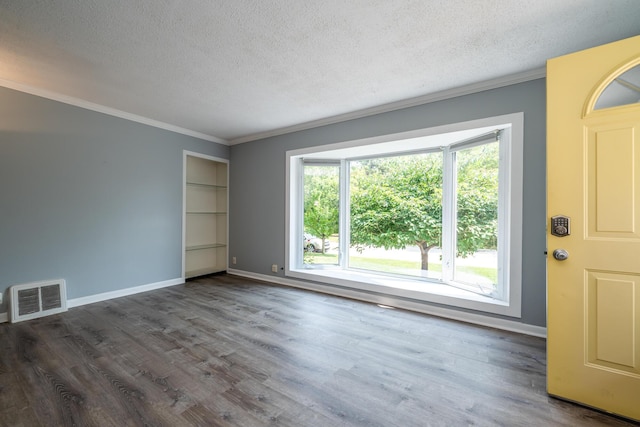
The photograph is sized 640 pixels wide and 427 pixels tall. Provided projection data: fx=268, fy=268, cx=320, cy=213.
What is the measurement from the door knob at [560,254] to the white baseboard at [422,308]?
1307 millimetres

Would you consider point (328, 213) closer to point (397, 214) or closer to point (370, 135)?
point (397, 214)

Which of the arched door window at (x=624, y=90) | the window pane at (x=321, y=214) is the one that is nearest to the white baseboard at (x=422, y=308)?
the window pane at (x=321, y=214)

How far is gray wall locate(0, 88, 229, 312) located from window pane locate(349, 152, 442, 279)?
2938mm

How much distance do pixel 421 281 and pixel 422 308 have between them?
21.8 inches

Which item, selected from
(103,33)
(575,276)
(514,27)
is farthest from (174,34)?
(575,276)

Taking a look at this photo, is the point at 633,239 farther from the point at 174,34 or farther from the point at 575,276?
the point at 174,34

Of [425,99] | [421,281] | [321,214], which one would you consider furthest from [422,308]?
[425,99]

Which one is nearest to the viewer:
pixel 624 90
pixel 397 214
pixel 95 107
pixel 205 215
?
pixel 624 90

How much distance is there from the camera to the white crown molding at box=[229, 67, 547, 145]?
8.41ft

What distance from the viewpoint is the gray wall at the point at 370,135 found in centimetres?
252

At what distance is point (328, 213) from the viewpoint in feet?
14.6

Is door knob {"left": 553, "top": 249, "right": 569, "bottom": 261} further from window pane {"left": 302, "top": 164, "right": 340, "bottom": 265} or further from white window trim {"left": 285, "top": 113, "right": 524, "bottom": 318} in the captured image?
A: window pane {"left": 302, "top": 164, "right": 340, "bottom": 265}

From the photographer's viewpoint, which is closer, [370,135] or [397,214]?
[370,135]

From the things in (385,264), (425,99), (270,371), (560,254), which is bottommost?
(270,371)
